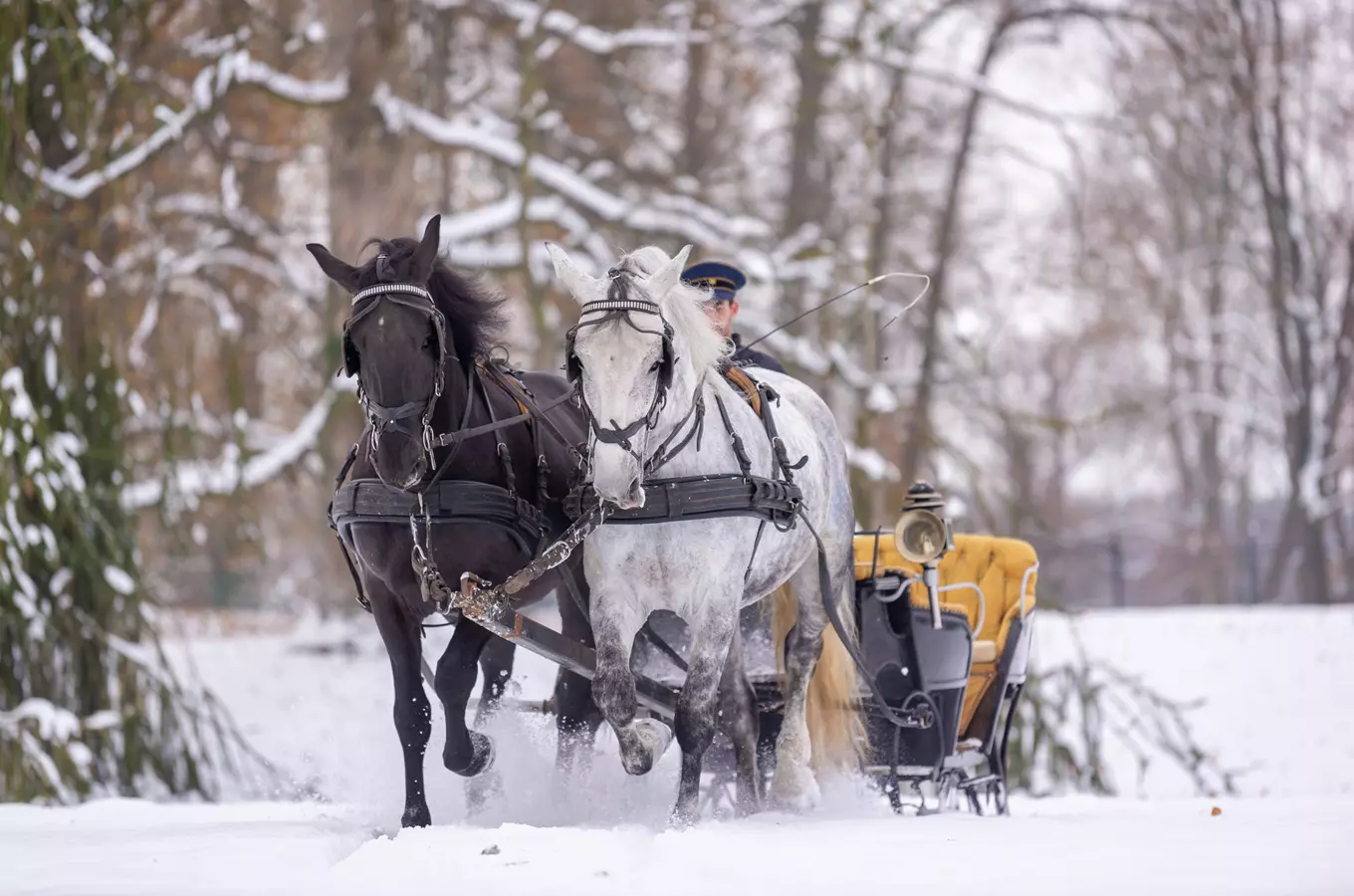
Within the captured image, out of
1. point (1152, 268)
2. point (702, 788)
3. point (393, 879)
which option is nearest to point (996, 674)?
point (702, 788)

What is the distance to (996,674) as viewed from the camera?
21.8 ft

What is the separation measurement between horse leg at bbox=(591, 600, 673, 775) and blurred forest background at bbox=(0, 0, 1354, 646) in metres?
3.41

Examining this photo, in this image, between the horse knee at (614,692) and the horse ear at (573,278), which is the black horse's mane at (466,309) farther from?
the horse knee at (614,692)

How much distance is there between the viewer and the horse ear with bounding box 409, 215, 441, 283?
503cm

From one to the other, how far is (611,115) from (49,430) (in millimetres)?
6640

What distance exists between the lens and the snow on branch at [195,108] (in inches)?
358

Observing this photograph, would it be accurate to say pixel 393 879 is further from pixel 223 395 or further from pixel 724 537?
pixel 223 395

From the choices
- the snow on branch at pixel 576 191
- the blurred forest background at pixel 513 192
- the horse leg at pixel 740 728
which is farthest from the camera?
the snow on branch at pixel 576 191

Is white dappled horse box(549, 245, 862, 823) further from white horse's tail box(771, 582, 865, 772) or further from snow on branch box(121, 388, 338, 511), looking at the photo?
snow on branch box(121, 388, 338, 511)

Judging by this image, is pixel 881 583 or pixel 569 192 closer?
pixel 881 583

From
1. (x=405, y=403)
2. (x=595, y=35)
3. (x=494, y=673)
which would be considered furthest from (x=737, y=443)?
(x=595, y=35)

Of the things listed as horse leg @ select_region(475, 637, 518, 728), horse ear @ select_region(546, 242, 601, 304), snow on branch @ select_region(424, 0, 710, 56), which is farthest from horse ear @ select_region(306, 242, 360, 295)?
snow on branch @ select_region(424, 0, 710, 56)

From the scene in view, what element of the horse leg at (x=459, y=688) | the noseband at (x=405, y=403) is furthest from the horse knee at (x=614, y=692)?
the noseband at (x=405, y=403)

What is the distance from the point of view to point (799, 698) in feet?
19.9
